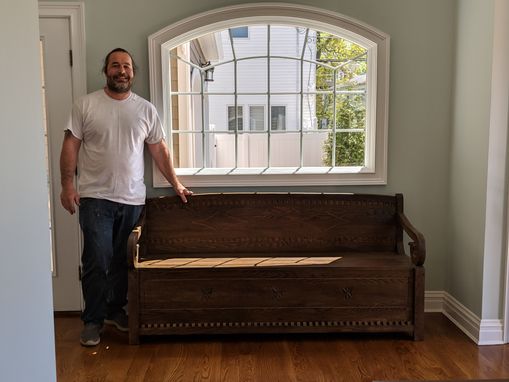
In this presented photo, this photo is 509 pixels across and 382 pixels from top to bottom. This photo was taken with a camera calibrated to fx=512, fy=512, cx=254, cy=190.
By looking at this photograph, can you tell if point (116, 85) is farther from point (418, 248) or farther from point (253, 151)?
point (418, 248)

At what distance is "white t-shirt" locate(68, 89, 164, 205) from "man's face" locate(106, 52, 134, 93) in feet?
0.27

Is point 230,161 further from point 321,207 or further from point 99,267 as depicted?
point 99,267

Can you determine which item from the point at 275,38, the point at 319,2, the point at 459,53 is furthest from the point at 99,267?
the point at 459,53

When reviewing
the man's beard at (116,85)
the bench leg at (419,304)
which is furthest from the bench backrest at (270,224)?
the man's beard at (116,85)

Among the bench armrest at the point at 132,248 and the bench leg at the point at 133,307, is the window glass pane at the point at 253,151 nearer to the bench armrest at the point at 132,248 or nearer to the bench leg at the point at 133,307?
the bench armrest at the point at 132,248

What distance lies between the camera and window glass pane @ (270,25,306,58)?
3.63 meters

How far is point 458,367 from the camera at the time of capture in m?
2.83

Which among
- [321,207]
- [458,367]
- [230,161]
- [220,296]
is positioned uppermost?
[230,161]

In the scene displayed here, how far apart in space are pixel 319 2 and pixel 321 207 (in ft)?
4.58

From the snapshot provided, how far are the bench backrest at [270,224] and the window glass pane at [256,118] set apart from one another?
555mm

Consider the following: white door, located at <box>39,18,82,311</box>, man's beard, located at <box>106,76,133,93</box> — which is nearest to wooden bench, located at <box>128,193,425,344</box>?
white door, located at <box>39,18,82,311</box>

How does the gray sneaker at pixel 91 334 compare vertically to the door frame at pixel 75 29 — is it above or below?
below

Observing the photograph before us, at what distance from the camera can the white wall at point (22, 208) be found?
4.60ft

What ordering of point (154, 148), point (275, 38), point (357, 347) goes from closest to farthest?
1. point (357, 347)
2. point (154, 148)
3. point (275, 38)
